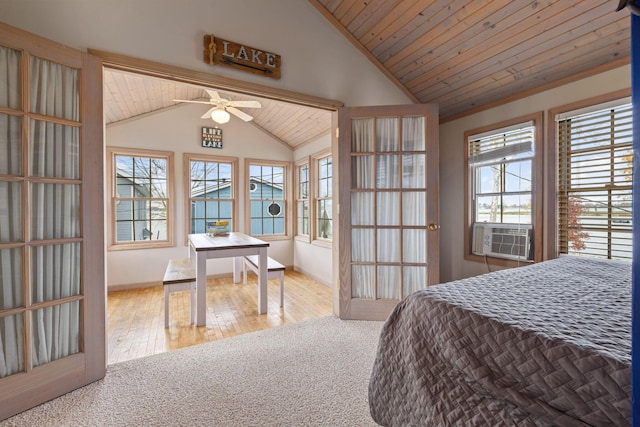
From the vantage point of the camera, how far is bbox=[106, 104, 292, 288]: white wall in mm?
4039

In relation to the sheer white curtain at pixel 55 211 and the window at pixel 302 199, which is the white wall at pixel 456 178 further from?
the sheer white curtain at pixel 55 211

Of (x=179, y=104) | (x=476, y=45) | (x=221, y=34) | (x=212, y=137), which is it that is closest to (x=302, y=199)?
(x=212, y=137)

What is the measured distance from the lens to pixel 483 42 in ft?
7.71

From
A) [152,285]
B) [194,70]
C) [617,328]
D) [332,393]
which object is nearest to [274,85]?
[194,70]

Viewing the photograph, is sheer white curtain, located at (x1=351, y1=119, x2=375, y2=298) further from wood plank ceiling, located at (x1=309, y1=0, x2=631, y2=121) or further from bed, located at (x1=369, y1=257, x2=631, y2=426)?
bed, located at (x1=369, y1=257, x2=631, y2=426)

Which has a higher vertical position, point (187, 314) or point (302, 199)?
point (302, 199)

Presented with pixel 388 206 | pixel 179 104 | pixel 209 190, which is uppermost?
pixel 179 104

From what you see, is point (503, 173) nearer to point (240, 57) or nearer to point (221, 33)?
point (240, 57)

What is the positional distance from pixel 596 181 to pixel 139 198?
5360 millimetres

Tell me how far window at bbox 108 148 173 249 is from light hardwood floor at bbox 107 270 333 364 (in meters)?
0.77

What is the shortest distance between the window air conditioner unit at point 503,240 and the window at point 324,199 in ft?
6.74

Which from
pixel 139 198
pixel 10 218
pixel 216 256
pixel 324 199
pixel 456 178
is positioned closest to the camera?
pixel 10 218

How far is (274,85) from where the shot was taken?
2406 millimetres

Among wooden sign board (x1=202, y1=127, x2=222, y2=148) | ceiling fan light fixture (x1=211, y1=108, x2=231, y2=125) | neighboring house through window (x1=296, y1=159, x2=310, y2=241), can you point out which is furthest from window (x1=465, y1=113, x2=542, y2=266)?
wooden sign board (x1=202, y1=127, x2=222, y2=148)
